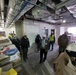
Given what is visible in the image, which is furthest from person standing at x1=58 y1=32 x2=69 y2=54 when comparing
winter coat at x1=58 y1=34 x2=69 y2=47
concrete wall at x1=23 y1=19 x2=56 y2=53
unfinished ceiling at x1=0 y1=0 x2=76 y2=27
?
concrete wall at x1=23 y1=19 x2=56 y2=53

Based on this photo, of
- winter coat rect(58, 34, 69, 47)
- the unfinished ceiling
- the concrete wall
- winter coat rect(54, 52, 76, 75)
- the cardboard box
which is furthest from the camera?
the concrete wall

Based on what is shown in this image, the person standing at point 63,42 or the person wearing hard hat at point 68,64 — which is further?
the person standing at point 63,42

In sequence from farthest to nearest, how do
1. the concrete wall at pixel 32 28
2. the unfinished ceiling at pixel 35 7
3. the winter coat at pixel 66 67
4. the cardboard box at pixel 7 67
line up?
the concrete wall at pixel 32 28 → the cardboard box at pixel 7 67 → the unfinished ceiling at pixel 35 7 → the winter coat at pixel 66 67

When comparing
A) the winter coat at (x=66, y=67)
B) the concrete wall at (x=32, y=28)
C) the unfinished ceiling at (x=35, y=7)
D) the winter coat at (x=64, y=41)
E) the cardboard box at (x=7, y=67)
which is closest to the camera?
the winter coat at (x=66, y=67)

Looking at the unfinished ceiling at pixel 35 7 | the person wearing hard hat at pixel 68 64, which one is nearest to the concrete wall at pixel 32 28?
the unfinished ceiling at pixel 35 7

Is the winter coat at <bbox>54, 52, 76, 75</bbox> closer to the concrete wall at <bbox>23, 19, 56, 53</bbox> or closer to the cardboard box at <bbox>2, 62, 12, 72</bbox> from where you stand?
the cardboard box at <bbox>2, 62, 12, 72</bbox>

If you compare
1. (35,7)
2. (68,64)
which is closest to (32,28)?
(35,7)

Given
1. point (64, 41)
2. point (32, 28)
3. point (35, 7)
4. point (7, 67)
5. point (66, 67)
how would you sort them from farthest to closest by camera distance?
point (32, 28), point (64, 41), point (35, 7), point (7, 67), point (66, 67)

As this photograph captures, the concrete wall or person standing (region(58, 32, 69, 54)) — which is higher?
the concrete wall

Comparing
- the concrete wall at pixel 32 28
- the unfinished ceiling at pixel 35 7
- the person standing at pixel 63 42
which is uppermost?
the unfinished ceiling at pixel 35 7

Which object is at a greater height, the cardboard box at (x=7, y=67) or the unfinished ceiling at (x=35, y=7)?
the unfinished ceiling at (x=35, y=7)

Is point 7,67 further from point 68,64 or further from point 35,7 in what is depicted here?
point 35,7

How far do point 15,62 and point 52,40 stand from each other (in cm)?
396

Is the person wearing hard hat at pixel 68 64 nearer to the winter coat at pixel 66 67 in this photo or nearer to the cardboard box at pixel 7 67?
the winter coat at pixel 66 67
